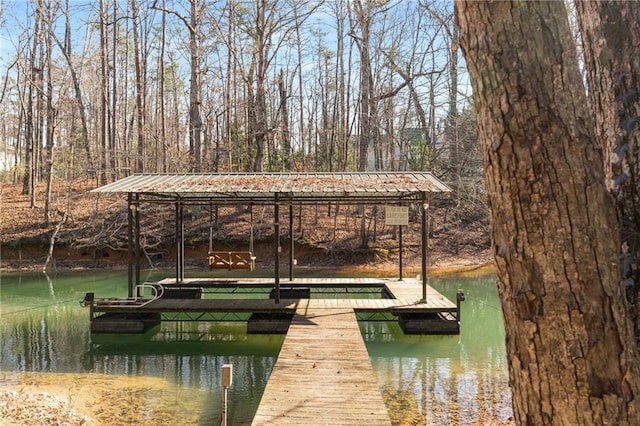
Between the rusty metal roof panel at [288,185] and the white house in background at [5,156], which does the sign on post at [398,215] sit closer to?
the rusty metal roof panel at [288,185]

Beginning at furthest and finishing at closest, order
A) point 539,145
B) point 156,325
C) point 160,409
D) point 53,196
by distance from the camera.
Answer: point 53,196, point 156,325, point 160,409, point 539,145

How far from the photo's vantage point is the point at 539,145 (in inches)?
48.1

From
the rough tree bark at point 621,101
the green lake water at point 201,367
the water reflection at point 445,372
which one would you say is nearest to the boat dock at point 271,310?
the green lake water at point 201,367

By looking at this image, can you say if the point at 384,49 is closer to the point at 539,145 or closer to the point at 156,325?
the point at 156,325

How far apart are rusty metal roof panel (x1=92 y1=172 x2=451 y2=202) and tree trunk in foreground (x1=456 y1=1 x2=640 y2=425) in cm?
683

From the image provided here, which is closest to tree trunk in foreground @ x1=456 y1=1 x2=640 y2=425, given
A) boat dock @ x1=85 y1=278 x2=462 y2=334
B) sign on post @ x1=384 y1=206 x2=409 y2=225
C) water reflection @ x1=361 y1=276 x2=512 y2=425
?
water reflection @ x1=361 y1=276 x2=512 y2=425

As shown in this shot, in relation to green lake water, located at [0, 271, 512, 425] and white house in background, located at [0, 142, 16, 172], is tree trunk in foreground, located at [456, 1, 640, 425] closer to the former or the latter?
green lake water, located at [0, 271, 512, 425]

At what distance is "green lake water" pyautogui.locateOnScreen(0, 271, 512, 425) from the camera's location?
5.19 meters

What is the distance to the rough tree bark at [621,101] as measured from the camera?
1.54 metres

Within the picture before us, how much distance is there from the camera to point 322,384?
475 centimetres

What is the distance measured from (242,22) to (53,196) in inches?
473

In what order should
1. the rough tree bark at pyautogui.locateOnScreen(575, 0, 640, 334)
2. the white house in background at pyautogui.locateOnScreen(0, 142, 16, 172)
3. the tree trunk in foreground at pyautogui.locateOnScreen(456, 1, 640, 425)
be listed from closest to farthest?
the tree trunk in foreground at pyautogui.locateOnScreen(456, 1, 640, 425), the rough tree bark at pyautogui.locateOnScreen(575, 0, 640, 334), the white house in background at pyautogui.locateOnScreen(0, 142, 16, 172)

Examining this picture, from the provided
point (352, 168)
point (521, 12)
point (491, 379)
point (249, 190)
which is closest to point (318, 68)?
point (352, 168)

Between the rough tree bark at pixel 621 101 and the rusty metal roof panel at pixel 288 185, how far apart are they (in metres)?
6.38
